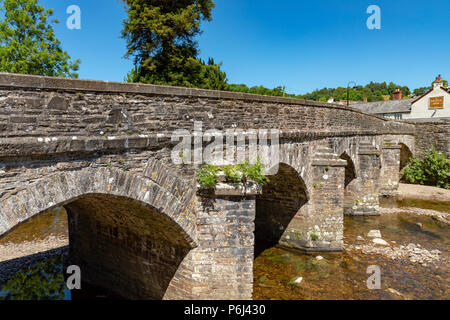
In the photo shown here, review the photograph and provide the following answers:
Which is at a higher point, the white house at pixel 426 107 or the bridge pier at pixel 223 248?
the white house at pixel 426 107

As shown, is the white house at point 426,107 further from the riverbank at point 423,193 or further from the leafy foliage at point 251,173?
the leafy foliage at point 251,173

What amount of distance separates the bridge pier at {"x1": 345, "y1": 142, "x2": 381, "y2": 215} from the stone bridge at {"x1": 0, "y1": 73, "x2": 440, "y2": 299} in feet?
16.4

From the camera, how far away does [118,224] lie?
24.0 feet

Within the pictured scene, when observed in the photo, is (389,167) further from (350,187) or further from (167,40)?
(167,40)

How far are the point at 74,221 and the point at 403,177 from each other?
76.8 feet

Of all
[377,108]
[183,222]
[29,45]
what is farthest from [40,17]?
[377,108]

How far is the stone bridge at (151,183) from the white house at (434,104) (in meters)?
27.7

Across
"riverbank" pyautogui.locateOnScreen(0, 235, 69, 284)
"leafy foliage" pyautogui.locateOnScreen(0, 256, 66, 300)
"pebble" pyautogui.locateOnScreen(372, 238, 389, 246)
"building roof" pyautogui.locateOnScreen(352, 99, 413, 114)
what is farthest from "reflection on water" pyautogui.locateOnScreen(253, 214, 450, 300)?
→ "building roof" pyautogui.locateOnScreen(352, 99, 413, 114)

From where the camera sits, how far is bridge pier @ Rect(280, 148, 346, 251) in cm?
1030

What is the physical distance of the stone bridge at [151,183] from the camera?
3986 mm

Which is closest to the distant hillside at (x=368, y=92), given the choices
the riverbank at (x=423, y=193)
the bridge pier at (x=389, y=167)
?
the riverbank at (x=423, y=193)

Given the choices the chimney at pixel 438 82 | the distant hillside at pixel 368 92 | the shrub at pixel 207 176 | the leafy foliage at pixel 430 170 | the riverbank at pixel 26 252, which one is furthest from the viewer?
the distant hillside at pixel 368 92
